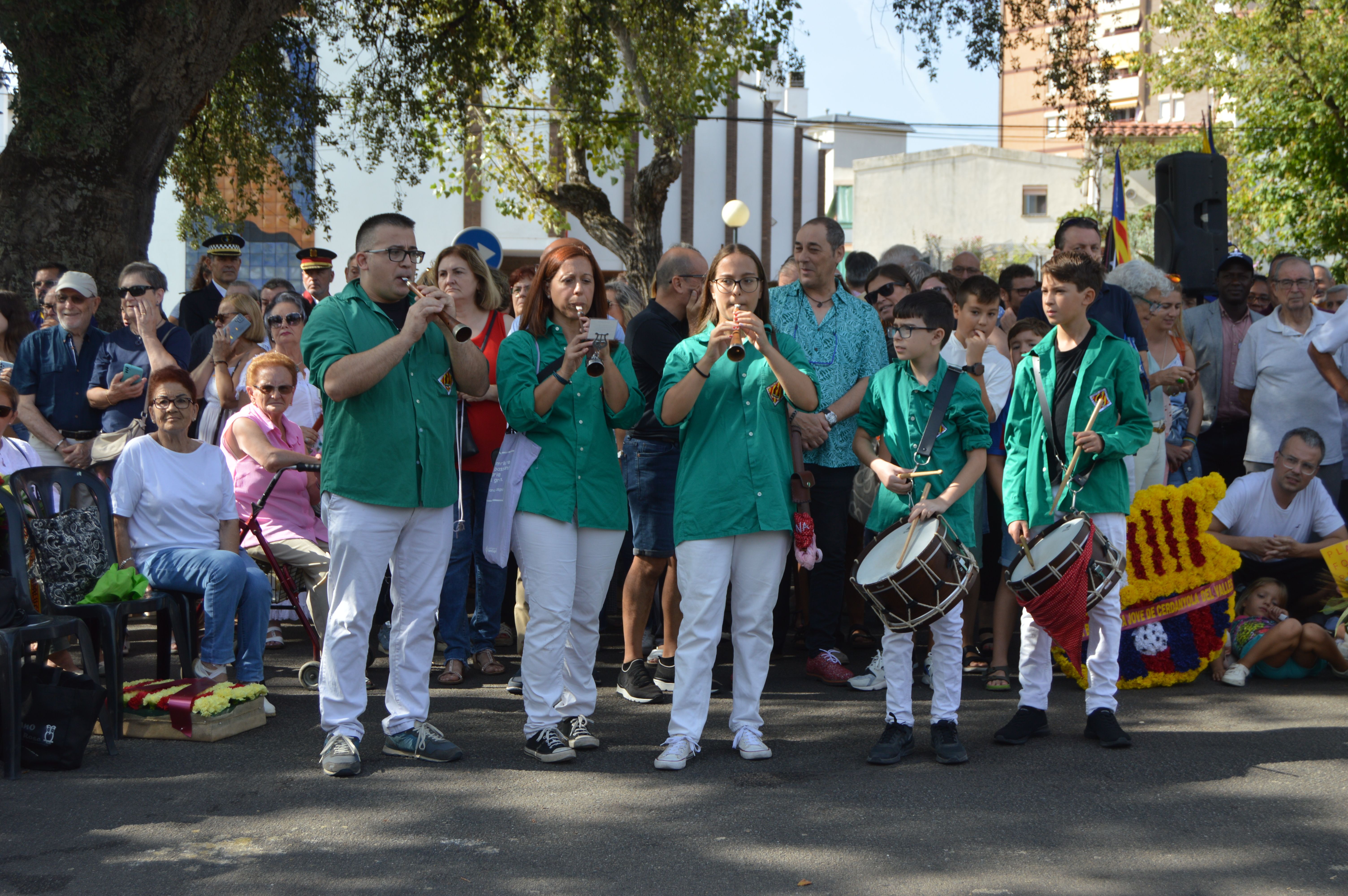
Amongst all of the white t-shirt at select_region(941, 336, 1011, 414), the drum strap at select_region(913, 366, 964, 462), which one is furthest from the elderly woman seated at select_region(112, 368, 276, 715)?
the white t-shirt at select_region(941, 336, 1011, 414)

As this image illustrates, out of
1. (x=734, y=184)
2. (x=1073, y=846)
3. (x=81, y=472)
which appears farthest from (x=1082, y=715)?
(x=734, y=184)

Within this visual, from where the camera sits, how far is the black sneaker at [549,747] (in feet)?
16.7

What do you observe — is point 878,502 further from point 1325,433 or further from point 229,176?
point 229,176

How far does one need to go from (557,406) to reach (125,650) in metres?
3.47

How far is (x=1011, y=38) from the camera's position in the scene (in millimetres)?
12945

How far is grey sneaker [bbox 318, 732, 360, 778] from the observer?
4875 mm

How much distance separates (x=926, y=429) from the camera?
5.26 metres

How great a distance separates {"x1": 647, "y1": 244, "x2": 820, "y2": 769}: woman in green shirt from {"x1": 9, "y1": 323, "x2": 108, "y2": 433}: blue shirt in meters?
4.09

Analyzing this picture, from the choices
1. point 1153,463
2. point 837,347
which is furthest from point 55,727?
point 1153,463

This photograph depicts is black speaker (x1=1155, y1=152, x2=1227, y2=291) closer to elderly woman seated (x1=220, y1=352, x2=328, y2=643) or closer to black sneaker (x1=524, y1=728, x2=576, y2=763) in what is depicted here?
elderly woman seated (x1=220, y1=352, x2=328, y2=643)

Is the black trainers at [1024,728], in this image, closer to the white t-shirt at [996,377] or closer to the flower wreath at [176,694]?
the white t-shirt at [996,377]

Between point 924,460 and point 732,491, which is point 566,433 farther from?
point 924,460

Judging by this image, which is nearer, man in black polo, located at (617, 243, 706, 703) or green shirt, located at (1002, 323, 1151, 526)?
green shirt, located at (1002, 323, 1151, 526)

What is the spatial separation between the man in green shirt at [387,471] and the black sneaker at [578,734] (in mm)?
474
